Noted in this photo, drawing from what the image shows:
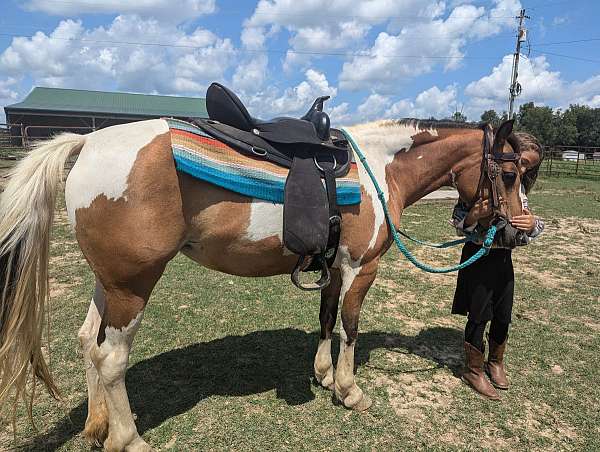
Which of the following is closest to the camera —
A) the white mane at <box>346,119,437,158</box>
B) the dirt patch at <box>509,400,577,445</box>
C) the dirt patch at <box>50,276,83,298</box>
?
the dirt patch at <box>509,400,577,445</box>

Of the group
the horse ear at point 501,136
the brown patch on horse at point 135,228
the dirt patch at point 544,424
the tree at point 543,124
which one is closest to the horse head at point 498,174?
the horse ear at point 501,136

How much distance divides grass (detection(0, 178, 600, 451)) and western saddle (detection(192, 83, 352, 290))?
1.03 meters

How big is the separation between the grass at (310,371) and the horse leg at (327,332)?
12 centimetres

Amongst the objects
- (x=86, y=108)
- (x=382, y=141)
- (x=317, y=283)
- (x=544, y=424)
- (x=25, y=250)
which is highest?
(x=86, y=108)

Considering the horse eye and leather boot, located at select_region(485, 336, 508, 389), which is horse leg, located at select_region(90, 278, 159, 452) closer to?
the horse eye

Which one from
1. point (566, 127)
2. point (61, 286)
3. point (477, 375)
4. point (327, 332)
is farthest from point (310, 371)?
point (566, 127)

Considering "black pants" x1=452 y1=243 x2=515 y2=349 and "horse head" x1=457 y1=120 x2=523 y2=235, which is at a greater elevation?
"horse head" x1=457 y1=120 x2=523 y2=235

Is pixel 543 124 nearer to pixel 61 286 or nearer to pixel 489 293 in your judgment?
pixel 489 293

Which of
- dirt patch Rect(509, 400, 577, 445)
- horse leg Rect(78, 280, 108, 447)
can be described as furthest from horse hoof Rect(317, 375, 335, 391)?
horse leg Rect(78, 280, 108, 447)

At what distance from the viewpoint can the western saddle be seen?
2297mm

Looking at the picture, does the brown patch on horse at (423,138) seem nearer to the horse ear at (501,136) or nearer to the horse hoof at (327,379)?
the horse ear at (501,136)

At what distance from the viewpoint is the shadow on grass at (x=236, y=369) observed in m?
2.75

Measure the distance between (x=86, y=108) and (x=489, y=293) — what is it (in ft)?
128

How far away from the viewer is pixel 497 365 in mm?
3232
